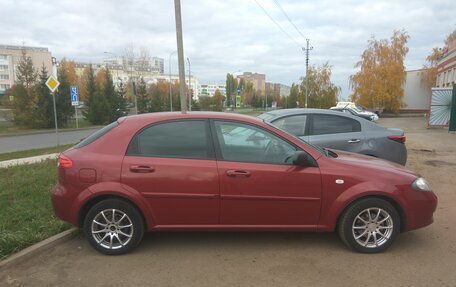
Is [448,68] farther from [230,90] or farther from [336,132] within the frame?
[230,90]

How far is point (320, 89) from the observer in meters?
58.1

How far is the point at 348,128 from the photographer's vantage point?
7191 mm

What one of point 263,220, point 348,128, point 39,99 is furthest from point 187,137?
point 39,99

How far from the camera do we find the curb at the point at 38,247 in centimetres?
393

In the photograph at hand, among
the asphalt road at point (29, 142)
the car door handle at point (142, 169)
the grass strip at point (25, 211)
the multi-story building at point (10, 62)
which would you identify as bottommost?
the asphalt road at point (29, 142)

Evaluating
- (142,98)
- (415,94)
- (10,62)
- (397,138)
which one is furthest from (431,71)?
(10,62)

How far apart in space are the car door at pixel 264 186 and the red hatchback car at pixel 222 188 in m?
0.01

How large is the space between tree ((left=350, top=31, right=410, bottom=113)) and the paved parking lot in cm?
4793

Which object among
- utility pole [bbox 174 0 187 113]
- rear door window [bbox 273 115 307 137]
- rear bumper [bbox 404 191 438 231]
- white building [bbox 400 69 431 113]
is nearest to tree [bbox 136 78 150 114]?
utility pole [bbox 174 0 187 113]

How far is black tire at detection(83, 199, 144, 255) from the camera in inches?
162

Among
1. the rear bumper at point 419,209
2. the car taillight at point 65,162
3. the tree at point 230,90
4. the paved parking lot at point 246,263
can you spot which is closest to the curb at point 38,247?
the paved parking lot at point 246,263

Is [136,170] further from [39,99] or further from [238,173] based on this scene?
[39,99]

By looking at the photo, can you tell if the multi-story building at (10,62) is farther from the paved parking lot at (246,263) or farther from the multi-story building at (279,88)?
the paved parking lot at (246,263)

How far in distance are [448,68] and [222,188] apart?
144ft
